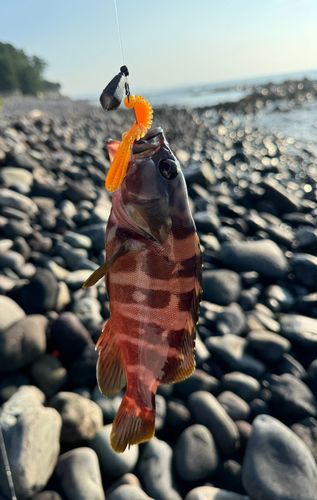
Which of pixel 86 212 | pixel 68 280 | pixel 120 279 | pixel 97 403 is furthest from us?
pixel 86 212

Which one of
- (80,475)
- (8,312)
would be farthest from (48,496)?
(8,312)

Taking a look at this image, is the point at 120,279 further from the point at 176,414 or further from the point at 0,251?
the point at 0,251

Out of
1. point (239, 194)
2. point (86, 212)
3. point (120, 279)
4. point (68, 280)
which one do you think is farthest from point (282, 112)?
point (120, 279)

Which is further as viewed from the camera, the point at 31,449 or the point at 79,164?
the point at 79,164

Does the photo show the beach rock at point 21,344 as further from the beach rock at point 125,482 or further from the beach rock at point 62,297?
the beach rock at point 125,482

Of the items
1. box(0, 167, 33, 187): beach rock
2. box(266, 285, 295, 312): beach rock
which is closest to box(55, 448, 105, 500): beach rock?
box(266, 285, 295, 312): beach rock
